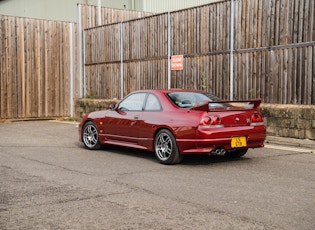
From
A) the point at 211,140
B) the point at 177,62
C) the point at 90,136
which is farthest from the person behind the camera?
the point at 177,62

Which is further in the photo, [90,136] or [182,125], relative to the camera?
[90,136]

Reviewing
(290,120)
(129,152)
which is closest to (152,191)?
(129,152)

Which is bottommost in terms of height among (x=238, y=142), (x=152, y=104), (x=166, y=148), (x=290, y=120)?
(x=166, y=148)

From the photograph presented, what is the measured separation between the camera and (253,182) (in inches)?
256

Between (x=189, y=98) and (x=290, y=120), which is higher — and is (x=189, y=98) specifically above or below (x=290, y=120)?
above

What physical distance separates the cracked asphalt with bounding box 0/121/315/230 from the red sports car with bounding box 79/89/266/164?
33cm

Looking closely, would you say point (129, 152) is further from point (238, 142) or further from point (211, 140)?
point (238, 142)

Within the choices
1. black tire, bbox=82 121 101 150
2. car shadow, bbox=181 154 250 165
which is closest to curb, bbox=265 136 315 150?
car shadow, bbox=181 154 250 165

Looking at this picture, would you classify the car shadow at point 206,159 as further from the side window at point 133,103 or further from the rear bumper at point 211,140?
the side window at point 133,103

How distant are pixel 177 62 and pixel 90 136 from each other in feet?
18.3

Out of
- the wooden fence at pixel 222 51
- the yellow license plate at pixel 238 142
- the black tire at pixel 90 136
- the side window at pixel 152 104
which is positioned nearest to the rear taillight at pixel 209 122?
the yellow license plate at pixel 238 142

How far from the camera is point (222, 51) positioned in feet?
43.7

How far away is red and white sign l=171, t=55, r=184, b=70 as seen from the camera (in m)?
14.7

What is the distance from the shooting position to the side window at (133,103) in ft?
29.7
